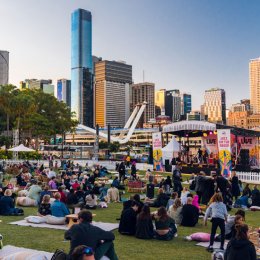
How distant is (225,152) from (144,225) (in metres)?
20.2

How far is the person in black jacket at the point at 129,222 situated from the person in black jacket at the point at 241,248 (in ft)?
16.3

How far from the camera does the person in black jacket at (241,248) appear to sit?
5.94m

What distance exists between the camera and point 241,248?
5.98 m

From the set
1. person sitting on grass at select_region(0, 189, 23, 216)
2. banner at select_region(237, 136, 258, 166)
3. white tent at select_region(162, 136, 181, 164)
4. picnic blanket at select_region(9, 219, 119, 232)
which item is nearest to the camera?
picnic blanket at select_region(9, 219, 119, 232)

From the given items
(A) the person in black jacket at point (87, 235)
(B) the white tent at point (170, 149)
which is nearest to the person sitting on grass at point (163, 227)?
(A) the person in black jacket at point (87, 235)

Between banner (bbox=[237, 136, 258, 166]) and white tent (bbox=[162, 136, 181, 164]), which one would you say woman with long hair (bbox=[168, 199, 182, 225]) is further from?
banner (bbox=[237, 136, 258, 166])

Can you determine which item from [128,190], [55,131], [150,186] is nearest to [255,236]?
[150,186]

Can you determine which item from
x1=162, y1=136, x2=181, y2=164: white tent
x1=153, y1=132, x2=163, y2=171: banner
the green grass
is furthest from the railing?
the green grass

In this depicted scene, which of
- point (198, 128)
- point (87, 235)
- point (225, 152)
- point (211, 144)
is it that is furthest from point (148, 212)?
point (211, 144)

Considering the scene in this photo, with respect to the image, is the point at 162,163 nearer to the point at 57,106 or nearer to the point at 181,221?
the point at 181,221

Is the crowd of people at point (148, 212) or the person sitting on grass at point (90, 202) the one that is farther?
the person sitting on grass at point (90, 202)

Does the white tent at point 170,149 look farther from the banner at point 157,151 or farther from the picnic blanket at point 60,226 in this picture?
the picnic blanket at point 60,226

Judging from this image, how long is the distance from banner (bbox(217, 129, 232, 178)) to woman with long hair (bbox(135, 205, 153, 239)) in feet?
64.6

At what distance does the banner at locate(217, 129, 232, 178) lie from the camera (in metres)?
29.2
